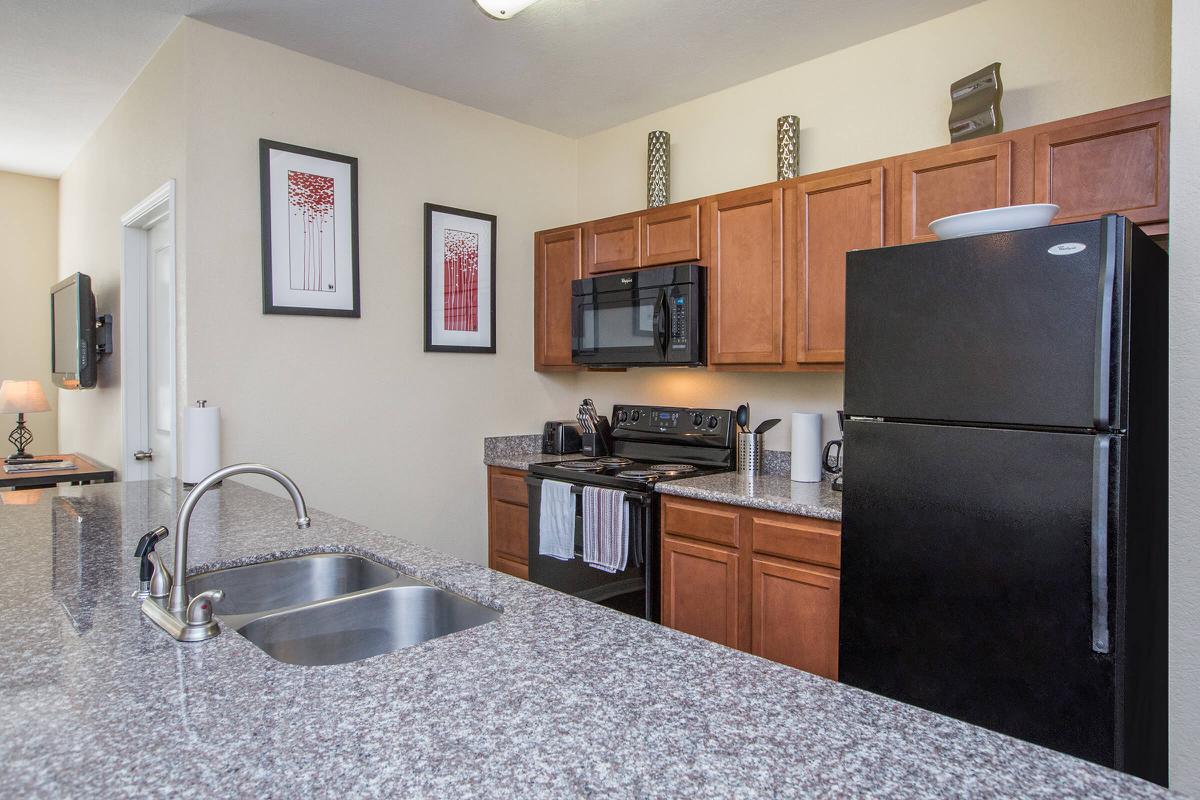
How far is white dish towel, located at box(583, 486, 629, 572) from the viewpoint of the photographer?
9.00 feet

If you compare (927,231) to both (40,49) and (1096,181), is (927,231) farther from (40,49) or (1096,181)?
(40,49)

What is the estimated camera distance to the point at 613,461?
3381mm

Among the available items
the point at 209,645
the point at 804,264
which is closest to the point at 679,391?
the point at 804,264

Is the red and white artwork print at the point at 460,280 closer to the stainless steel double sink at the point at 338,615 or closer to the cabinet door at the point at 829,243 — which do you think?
the cabinet door at the point at 829,243

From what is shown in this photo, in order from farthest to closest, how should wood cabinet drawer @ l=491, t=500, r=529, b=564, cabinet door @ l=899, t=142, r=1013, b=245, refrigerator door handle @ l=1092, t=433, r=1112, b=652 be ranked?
wood cabinet drawer @ l=491, t=500, r=529, b=564, cabinet door @ l=899, t=142, r=1013, b=245, refrigerator door handle @ l=1092, t=433, r=1112, b=652

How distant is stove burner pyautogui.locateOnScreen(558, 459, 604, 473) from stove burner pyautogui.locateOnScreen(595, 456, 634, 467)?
4 cm

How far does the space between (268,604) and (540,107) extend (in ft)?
9.15

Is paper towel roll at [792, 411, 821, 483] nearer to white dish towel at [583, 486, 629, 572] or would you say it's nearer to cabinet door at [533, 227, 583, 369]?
white dish towel at [583, 486, 629, 572]

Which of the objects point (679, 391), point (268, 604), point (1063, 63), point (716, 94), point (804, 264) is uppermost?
point (716, 94)

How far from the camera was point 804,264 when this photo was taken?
2609 millimetres

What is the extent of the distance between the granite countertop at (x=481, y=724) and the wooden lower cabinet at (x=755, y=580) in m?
1.28

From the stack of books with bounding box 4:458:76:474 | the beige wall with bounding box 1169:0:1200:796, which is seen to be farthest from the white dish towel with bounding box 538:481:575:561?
the stack of books with bounding box 4:458:76:474

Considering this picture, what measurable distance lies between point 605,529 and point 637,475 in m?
0.25

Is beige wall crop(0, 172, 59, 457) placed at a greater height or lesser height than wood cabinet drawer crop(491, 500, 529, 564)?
greater
